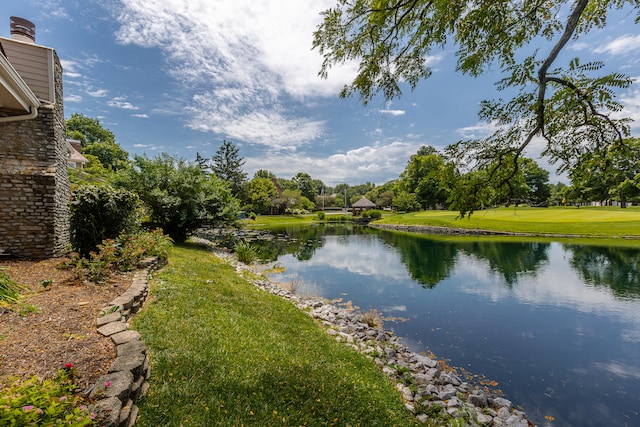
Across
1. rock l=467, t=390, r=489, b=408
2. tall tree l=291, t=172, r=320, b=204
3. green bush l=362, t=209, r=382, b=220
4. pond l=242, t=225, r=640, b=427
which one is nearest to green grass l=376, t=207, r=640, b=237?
pond l=242, t=225, r=640, b=427

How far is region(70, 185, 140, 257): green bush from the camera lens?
6617mm

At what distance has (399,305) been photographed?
352 inches

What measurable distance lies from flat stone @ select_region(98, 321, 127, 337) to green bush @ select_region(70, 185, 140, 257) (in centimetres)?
405

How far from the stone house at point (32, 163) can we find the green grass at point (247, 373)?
3779mm

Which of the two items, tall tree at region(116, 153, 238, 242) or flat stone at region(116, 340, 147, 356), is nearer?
flat stone at region(116, 340, 147, 356)

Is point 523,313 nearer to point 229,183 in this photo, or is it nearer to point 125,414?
point 125,414

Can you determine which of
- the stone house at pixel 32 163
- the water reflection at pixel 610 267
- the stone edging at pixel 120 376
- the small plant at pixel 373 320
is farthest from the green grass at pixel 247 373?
the water reflection at pixel 610 267

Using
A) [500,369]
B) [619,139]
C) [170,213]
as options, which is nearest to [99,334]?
[619,139]

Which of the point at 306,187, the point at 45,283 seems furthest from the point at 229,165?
the point at 45,283

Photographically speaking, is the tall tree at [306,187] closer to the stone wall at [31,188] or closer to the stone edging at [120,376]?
the stone wall at [31,188]

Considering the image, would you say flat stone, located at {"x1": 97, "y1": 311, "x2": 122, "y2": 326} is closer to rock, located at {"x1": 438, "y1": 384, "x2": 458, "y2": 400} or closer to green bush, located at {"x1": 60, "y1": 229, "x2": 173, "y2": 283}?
green bush, located at {"x1": 60, "y1": 229, "x2": 173, "y2": 283}

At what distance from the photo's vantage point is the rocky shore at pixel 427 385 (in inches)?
158

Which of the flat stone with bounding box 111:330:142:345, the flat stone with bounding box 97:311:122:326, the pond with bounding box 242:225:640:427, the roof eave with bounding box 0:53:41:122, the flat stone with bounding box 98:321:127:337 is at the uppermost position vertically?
the roof eave with bounding box 0:53:41:122

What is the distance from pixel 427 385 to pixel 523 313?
231 inches
